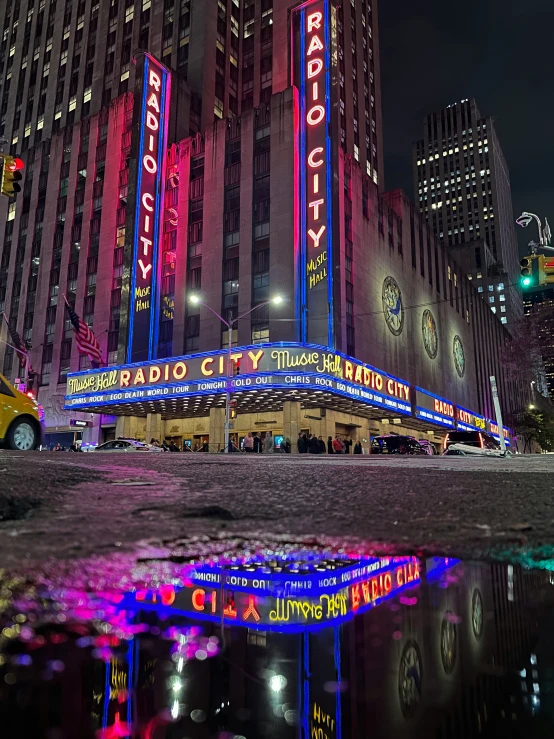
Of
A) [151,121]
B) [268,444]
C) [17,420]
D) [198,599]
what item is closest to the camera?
[198,599]

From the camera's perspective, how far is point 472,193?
161 m

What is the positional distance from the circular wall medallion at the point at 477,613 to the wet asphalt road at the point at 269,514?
0.55 metres

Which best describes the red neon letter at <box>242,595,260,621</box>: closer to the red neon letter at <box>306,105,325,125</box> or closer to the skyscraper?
the red neon letter at <box>306,105,325,125</box>

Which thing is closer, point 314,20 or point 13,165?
point 13,165

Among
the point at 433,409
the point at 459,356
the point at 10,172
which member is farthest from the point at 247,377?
the point at 459,356

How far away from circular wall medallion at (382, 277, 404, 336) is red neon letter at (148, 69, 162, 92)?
29176 millimetres

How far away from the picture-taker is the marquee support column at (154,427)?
45562mm

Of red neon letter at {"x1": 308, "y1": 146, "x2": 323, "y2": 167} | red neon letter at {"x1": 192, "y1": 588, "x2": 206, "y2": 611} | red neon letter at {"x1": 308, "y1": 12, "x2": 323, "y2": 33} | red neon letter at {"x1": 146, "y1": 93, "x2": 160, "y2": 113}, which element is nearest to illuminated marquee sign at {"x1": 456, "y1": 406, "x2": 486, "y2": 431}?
red neon letter at {"x1": 308, "y1": 146, "x2": 323, "y2": 167}

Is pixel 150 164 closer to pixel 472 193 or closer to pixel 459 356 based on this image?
pixel 459 356

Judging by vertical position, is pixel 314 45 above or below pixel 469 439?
above

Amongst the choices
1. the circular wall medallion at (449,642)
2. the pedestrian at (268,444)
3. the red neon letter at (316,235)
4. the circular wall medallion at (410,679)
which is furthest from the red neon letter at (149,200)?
the circular wall medallion at (410,679)

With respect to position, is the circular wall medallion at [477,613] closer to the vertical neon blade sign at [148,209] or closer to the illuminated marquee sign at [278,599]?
the illuminated marquee sign at [278,599]

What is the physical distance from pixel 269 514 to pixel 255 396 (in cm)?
3481

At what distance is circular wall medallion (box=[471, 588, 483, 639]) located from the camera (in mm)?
1176
